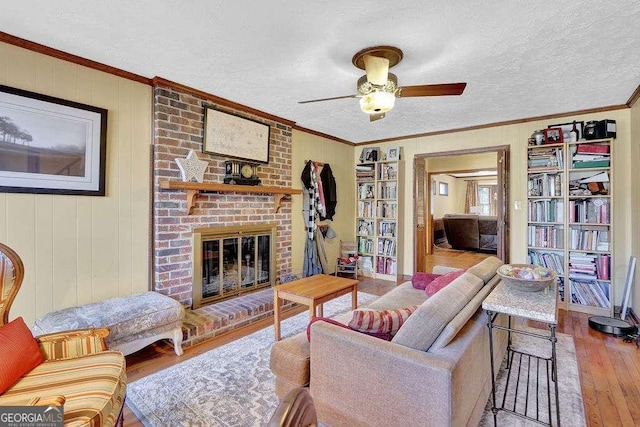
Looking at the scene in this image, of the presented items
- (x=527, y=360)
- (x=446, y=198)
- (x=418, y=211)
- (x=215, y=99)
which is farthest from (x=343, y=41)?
(x=446, y=198)

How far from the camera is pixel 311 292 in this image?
2621mm

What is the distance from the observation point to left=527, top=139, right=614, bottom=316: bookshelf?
11.3 feet

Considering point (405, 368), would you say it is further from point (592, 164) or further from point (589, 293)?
point (592, 164)

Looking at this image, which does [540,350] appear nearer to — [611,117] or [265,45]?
[611,117]

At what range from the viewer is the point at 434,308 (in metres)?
1.47

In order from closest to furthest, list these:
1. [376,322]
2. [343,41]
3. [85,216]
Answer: [376,322] < [343,41] < [85,216]

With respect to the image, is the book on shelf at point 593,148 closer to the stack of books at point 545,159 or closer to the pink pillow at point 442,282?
the stack of books at point 545,159

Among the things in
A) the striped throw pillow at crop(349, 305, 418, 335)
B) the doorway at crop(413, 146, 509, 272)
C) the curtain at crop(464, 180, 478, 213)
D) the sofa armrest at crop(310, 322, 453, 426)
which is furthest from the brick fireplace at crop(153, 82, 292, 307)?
the curtain at crop(464, 180, 478, 213)

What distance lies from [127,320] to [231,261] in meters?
1.37

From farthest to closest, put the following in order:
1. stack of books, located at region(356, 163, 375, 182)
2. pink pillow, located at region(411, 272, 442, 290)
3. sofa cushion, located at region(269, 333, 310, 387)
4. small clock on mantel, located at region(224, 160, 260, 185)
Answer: stack of books, located at region(356, 163, 375, 182) < small clock on mantel, located at region(224, 160, 260, 185) < pink pillow, located at region(411, 272, 442, 290) < sofa cushion, located at region(269, 333, 310, 387)

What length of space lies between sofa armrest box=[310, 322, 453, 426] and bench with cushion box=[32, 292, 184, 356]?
1368 millimetres

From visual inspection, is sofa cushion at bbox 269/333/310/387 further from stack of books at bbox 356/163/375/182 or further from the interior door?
stack of books at bbox 356/163/375/182

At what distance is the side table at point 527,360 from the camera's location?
5.03 feet

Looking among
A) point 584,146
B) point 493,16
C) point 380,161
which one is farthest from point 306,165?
point 584,146
